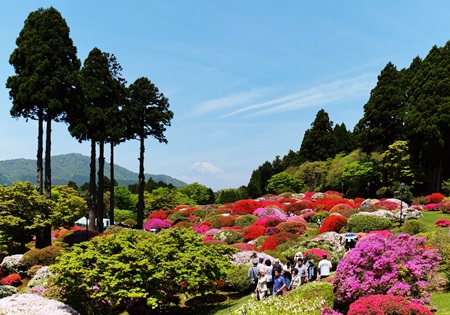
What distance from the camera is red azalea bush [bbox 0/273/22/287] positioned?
861 inches

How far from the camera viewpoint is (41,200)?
2523 centimetres

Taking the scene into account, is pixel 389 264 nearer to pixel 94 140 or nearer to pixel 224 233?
pixel 224 233

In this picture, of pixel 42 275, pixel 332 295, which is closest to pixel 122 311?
pixel 42 275

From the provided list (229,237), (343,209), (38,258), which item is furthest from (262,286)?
(343,209)

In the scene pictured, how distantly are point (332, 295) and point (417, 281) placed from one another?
100 inches

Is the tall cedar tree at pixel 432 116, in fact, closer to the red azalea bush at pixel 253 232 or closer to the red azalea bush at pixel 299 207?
the red azalea bush at pixel 299 207

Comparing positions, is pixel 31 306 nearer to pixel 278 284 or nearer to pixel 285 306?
pixel 278 284

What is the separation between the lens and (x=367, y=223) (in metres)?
27.3

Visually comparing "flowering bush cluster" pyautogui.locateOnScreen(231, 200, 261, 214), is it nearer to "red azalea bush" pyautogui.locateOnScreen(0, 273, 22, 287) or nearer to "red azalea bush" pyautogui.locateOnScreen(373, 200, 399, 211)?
"red azalea bush" pyautogui.locateOnScreen(373, 200, 399, 211)

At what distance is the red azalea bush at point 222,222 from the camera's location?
1406 inches

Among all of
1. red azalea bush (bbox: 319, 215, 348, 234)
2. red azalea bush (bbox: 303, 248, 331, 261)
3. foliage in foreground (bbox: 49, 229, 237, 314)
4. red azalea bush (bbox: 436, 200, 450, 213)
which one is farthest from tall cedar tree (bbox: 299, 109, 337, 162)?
foliage in foreground (bbox: 49, 229, 237, 314)

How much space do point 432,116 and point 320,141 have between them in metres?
34.3

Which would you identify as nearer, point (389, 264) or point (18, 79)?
point (389, 264)

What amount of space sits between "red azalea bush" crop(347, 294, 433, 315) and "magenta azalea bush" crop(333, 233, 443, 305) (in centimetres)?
126
